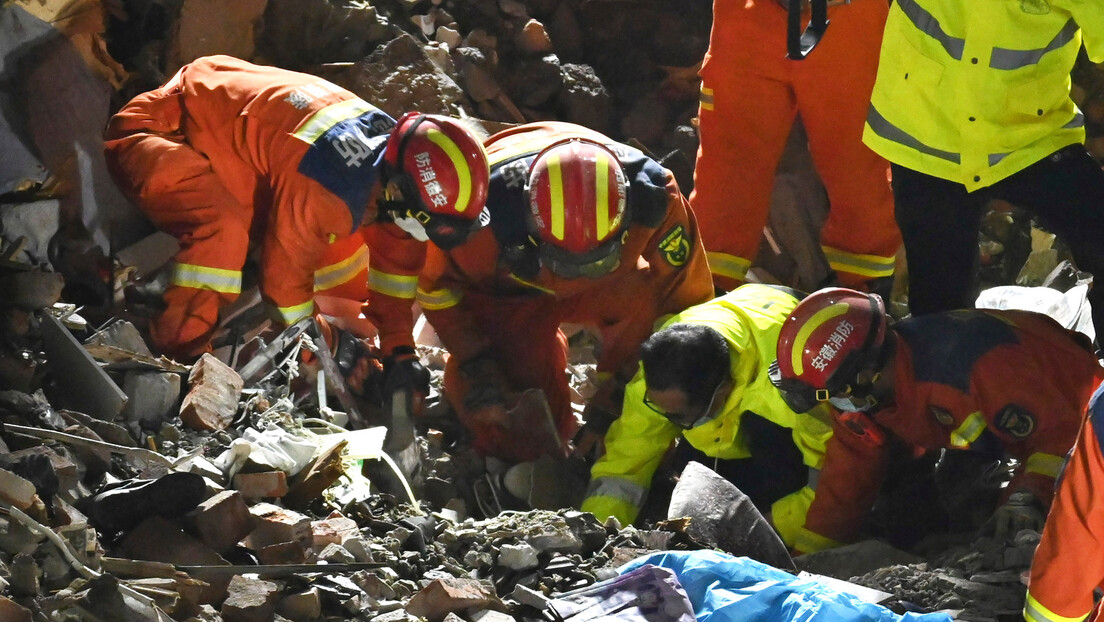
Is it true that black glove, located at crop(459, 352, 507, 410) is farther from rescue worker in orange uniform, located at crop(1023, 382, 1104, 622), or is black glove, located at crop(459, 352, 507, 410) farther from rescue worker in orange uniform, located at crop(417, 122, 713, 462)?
rescue worker in orange uniform, located at crop(1023, 382, 1104, 622)

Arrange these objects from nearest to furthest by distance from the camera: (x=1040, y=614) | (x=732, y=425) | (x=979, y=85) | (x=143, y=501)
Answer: (x=1040, y=614)
(x=143, y=501)
(x=979, y=85)
(x=732, y=425)

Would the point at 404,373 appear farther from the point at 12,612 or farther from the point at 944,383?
the point at 12,612

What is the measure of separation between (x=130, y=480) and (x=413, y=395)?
5.86 ft

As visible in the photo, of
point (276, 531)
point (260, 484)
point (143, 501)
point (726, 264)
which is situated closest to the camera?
point (143, 501)

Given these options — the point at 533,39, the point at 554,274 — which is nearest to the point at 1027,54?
the point at 554,274

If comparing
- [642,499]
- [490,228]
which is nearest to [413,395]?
[490,228]

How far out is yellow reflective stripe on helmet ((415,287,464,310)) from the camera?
17.7ft

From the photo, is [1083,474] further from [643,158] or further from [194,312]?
[194,312]

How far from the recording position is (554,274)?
5113 mm

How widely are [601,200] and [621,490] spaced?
113cm

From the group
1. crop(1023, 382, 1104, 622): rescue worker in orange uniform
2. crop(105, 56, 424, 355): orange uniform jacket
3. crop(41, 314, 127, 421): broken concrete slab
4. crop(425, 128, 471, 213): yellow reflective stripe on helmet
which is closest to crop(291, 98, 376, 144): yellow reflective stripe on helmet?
crop(105, 56, 424, 355): orange uniform jacket

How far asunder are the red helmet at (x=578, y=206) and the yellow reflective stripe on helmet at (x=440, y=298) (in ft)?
2.01

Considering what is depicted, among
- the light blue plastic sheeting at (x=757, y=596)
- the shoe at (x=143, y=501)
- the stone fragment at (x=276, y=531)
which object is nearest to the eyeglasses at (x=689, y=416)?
the light blue plastic sheeting at (x=757, y=596)

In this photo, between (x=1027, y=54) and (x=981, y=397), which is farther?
(x=981, y=397)
